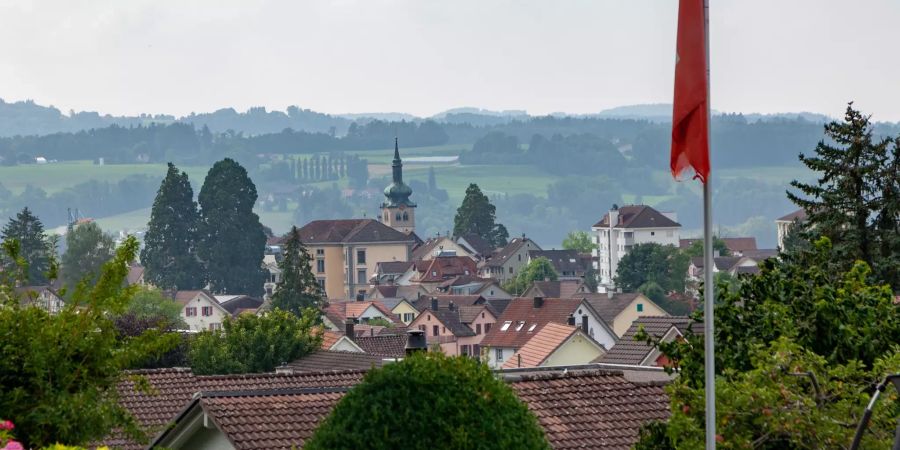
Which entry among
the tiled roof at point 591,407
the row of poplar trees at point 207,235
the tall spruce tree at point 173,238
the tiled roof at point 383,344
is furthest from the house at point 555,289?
the tiled roof at point 591,407

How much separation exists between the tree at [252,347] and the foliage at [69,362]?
3249 cm

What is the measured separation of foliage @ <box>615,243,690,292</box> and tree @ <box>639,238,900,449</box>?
149628 mm

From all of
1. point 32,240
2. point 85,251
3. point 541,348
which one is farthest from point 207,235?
point 541,348

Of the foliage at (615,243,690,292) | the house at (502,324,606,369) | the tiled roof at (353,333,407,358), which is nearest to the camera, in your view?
the house at (502,324,606,369)

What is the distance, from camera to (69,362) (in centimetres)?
1302

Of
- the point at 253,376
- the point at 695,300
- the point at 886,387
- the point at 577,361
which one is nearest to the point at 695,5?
the point at 886,387

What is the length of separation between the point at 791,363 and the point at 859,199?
1822 cm

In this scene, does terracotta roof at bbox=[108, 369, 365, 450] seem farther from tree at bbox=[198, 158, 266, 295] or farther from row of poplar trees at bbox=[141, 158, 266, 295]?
tree at bbox=[198, 158, 266, 295]

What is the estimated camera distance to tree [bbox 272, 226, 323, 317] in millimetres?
112812

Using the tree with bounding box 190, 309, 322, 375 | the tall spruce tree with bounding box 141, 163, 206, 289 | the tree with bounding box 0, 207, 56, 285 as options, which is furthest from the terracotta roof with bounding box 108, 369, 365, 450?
the tall spruce tree with bounding box 141, 163, 206, 289

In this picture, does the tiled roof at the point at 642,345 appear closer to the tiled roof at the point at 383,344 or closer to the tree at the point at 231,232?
the tiled roof at the point at 383,344

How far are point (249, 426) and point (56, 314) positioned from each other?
11.0 feet

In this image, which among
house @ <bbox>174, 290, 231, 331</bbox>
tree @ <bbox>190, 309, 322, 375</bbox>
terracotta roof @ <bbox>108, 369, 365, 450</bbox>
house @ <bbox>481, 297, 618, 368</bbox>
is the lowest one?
house @ <bbox>174, 290, 231, 331</bbox>

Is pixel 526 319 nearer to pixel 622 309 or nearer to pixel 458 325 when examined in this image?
pixel 622 309
